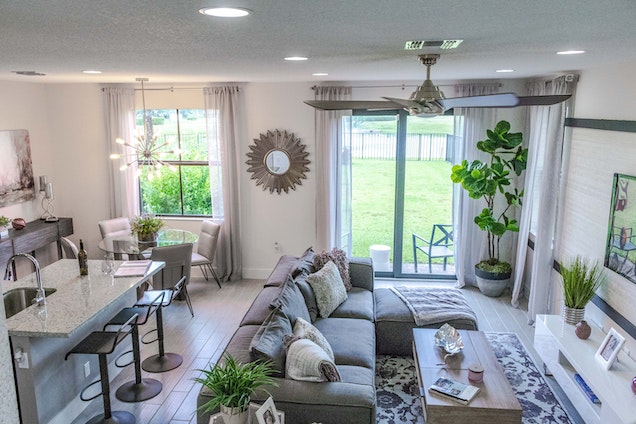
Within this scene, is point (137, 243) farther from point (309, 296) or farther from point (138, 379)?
point (309, 296)

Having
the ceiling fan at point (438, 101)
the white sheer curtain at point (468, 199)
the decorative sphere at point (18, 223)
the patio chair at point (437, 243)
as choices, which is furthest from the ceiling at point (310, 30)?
the patio chair at point (437, 243)

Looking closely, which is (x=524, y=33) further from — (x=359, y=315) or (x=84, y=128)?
(x=84, y=128)

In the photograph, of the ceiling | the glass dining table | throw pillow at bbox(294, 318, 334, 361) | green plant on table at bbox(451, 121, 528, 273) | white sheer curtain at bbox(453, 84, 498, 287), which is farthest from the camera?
white sheer curtain at bbox(453, 84, 498, 287)

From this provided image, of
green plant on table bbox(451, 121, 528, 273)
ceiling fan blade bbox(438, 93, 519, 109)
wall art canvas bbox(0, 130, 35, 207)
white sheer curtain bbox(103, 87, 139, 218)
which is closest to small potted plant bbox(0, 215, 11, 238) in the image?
wall art canvas bbox(0, 130, 35, 207)

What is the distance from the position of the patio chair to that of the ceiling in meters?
3.68

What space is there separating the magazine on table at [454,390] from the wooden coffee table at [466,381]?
1.2 inches

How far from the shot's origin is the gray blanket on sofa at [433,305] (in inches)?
189

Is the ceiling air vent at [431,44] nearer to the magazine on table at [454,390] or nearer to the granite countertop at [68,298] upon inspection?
the magazine on table at [454,390]

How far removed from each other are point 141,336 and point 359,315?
7.72ft

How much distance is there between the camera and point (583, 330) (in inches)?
161

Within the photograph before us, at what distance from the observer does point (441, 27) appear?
2.09 m

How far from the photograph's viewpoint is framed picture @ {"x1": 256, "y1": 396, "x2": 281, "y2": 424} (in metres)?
2.60

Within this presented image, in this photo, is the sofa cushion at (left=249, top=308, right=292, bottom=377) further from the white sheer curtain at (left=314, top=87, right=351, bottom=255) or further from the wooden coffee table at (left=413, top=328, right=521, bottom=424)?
the white sheer curtain at (left=314, top=87, right=351, bottom=255)

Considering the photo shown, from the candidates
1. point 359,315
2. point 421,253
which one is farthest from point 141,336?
point 421,253
